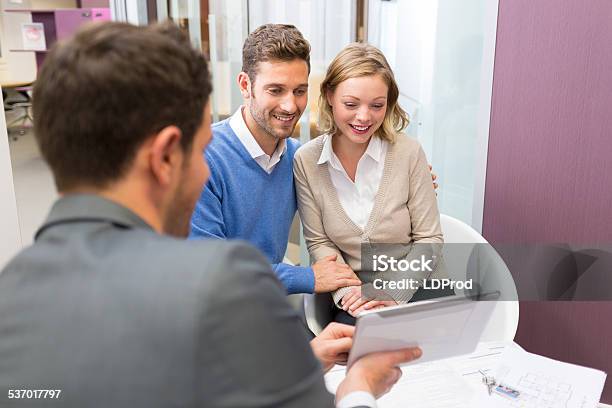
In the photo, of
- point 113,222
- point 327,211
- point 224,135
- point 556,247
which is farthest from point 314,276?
point 113,222

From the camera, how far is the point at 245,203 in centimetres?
188

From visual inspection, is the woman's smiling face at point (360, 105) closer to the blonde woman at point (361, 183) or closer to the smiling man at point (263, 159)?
the blonde woman at point (361, 183)

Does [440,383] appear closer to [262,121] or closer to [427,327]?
[427,327]

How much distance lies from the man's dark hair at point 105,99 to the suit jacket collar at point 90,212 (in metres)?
0.03

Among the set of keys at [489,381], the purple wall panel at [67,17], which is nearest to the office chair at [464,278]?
the set of keys at [489,381]

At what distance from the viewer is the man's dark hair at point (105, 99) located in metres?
0.74

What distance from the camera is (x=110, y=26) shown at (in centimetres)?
79

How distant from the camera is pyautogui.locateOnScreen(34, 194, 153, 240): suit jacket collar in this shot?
0.75m

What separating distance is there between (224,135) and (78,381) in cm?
130

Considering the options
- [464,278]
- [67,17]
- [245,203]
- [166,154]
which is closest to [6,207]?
[245,203]

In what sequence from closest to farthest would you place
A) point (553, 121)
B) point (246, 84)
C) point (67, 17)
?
point (246, 84), point (553, 121), point (67, 17)

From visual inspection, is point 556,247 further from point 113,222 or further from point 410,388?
point 113,222

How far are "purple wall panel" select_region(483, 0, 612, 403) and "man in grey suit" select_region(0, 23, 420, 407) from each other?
5.62 ft

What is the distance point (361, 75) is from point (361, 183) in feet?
1.21
